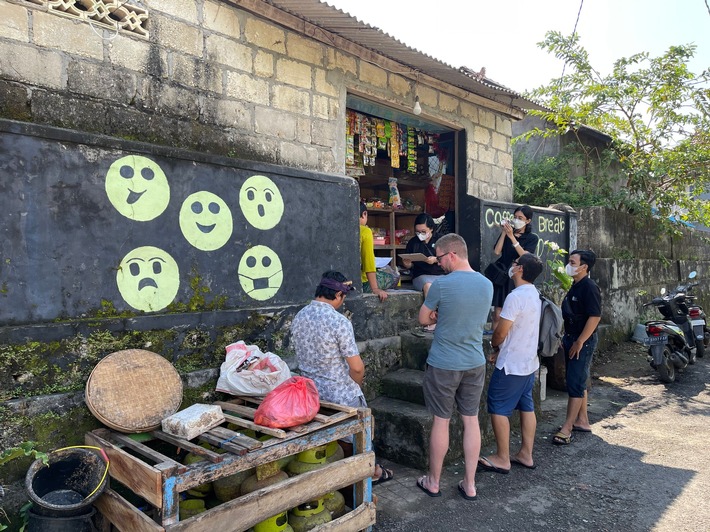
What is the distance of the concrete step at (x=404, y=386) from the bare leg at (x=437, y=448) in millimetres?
945

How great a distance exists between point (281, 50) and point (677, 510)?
16.8 ft

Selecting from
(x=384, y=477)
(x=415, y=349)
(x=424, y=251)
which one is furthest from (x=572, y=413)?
(x=424, y=251)

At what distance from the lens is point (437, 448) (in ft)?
12.6

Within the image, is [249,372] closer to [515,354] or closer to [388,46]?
[515,354]

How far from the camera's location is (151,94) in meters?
3.86

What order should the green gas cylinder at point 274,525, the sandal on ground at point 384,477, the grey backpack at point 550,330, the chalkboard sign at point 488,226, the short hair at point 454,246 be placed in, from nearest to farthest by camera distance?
the green gas cylinder at point 274,525
the short hair at point 454,246
the sandal on ground at point 384,477
the grey backpack at point 550,330
the chalkboard sign at point 488,226

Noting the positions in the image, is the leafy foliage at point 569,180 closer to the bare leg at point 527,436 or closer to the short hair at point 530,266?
the short hair at point 530,266

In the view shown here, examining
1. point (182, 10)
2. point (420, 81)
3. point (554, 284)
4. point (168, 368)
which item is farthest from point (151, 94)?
point (554, 284)

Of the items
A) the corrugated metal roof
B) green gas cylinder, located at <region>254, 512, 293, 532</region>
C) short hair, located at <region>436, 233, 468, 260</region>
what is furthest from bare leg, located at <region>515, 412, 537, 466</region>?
the corrugated metal roof

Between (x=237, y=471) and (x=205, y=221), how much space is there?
207 centimetres

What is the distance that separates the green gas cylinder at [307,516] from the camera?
3.00m

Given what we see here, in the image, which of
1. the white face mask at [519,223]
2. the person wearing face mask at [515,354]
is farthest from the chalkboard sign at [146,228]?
the white face mask at [519,223]

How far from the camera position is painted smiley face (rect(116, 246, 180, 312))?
11.6 ft

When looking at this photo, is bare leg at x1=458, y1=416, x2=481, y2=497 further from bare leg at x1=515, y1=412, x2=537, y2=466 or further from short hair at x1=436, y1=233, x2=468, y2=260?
short hair at x1=436, y1=233, x2=468, y2=260
